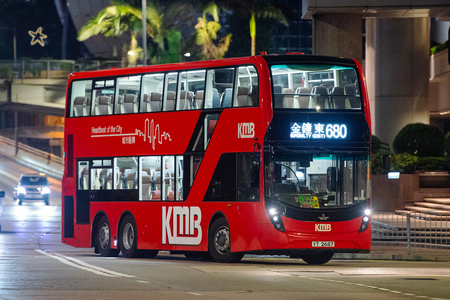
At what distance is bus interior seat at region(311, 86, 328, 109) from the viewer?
20.0 meters

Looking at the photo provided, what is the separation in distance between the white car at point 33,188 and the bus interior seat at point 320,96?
39.2 metres

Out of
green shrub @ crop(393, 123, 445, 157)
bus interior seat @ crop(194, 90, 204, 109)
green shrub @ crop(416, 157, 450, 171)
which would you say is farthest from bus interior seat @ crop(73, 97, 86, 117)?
green shrub @ crop(393, 123, 445, 157)

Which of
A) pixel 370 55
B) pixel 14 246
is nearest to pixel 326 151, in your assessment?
pixel 14 246

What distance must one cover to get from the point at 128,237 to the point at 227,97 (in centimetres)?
470

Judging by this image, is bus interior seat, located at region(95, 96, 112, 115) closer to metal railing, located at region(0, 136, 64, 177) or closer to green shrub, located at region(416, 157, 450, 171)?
green shrub, located at region(416, 157, 450, 171)

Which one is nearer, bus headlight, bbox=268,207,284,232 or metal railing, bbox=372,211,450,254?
bus headlight, bbox=268,207,284,232

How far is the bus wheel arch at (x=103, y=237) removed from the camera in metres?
23.8

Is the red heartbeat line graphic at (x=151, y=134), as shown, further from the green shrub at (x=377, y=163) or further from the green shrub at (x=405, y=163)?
the green shrub at (x=377, y=163)

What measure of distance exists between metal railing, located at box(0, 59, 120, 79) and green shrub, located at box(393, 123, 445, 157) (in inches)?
1069

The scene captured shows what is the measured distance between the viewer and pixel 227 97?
Answer: 20641 mm

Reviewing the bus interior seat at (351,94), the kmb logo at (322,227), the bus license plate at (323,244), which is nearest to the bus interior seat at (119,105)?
the bus interior seat at (351,94)

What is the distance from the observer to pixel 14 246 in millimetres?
26000

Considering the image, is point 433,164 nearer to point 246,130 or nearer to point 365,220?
point 365,220

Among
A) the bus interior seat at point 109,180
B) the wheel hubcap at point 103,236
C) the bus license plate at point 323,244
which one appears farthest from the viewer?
the wheel hubcap at point 103,236
